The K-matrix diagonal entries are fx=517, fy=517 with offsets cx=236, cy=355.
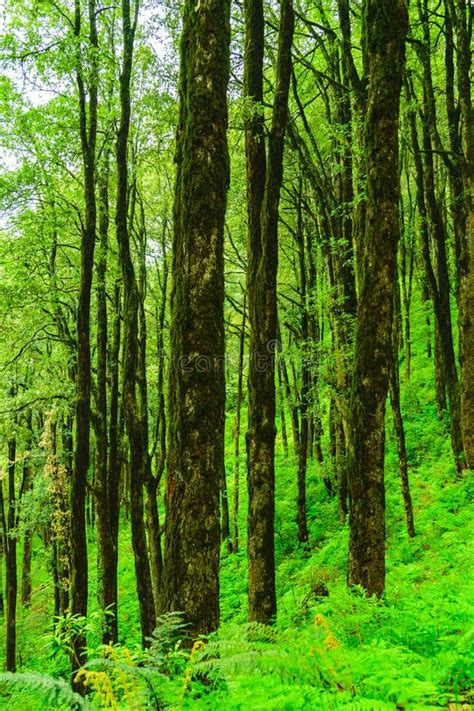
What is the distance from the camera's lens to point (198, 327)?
3797mm

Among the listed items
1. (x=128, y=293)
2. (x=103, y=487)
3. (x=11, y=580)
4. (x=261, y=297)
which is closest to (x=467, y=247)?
(x=261, y=297)

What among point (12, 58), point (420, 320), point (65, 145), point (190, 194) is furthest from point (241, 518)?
point (190, 194)

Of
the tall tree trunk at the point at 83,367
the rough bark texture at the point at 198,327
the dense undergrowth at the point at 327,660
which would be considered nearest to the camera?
the dense undergrowth at the point at 327,660

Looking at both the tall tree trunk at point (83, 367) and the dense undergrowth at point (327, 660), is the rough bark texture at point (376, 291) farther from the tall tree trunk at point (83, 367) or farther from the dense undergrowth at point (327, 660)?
the tall tree trunk at point (83, 367)

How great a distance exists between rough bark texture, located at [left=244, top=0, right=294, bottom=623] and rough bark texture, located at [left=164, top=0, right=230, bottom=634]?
2.86m

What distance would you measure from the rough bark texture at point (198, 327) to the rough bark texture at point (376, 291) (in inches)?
103

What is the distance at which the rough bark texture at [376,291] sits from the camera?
5938 mm

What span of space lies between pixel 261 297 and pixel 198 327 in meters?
3.71

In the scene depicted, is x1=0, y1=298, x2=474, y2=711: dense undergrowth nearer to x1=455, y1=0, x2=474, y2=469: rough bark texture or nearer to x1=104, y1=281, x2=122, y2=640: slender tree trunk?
x1=455, y1=0, x2=474, y2=469: rough bark texture

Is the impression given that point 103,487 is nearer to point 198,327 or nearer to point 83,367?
point 83,367

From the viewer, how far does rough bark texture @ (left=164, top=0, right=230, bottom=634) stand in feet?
11.9

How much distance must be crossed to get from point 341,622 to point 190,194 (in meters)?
3.24

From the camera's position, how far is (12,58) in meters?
8.25

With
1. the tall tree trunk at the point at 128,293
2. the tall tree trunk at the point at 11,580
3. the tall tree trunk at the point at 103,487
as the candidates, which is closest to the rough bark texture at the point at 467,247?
the tall tree trunk at the point at 128,293
